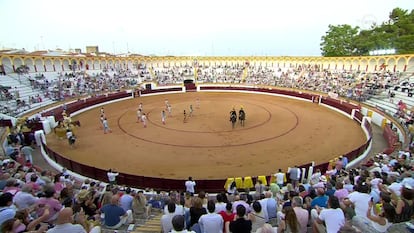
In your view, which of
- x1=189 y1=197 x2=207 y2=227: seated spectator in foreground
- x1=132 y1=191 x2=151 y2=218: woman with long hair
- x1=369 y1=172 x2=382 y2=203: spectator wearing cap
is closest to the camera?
x1=189 y1=197 x2=207 y2=227: seated spectator in foreground

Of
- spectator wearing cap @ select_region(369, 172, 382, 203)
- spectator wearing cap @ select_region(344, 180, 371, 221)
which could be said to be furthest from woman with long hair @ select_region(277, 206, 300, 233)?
spectator wearing cap @ select_region(369, 172, 382, 203)

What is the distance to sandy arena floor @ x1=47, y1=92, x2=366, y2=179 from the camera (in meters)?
15.6

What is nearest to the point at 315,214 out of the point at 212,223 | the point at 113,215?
the point at 212,223

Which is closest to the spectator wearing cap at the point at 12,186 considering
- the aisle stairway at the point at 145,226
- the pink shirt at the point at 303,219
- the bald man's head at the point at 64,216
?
the aisle stairway at the point at 145,226

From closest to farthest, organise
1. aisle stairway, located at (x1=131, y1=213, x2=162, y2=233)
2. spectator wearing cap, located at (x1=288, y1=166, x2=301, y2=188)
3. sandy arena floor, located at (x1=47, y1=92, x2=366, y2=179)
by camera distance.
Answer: aisle stairway, located at (x1=131, y1=213, x2=162, y2=233), spectator wearing cap, located at (x1=288, y1=166, x2=301, y2=188), sandy arena floor, located at (x1=47, y1=92, x2=366, y2=179)

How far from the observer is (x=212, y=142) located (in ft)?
64.1

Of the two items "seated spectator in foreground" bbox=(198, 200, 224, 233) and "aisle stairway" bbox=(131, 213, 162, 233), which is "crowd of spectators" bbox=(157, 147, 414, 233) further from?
"aisle stairway" bbox=(131, 213, 162, 233)

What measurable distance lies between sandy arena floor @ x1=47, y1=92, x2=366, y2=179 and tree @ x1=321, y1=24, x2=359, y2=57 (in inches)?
1583

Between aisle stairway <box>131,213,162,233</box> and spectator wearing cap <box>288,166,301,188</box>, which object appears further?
spectator wearing cap <box>288,166,301,188</box>

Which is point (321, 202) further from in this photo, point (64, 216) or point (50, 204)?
point (50, 204)

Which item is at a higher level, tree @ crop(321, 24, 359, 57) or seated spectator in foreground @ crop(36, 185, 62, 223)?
tree @ crop(321, 24, 359, 57)

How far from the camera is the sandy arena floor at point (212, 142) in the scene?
51.3 ft

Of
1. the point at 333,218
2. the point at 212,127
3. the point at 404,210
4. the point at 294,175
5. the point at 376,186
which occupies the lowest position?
the point at 212,127

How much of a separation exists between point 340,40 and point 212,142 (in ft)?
186
